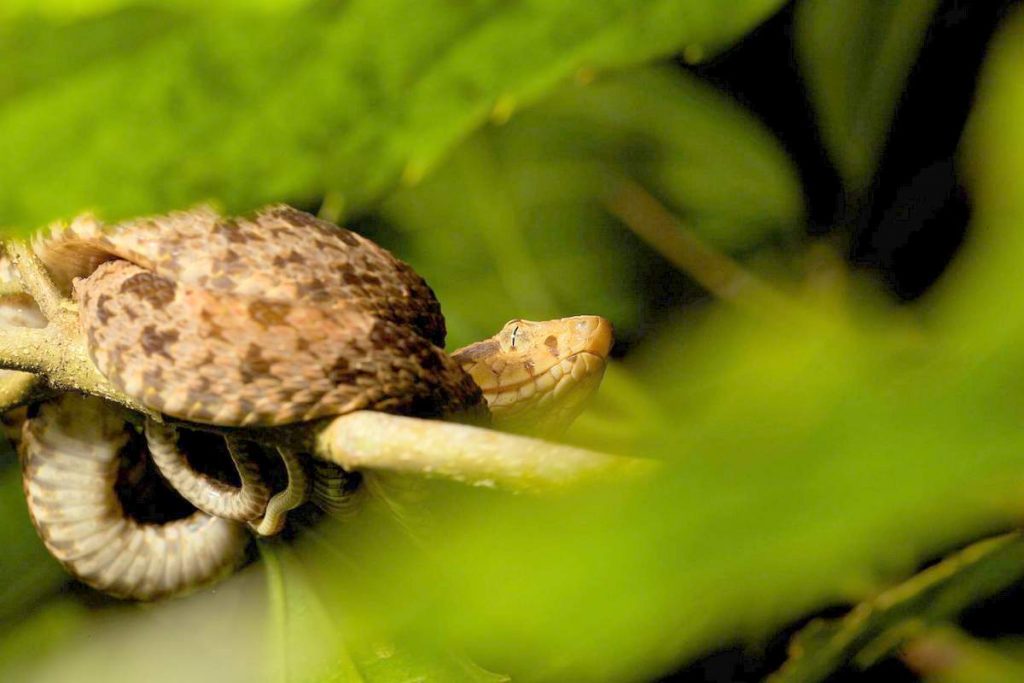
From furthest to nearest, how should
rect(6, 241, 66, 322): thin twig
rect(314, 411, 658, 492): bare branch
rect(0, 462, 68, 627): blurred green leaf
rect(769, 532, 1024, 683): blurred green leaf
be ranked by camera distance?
1. rect(0, 462, 68, 627): blurred green leaf
2. rect(6, 241, 66, 322): thin twig
3. rect(314, 411, 658, 492): bare branch
4. rect(769, 532, 1024, 683): blurred green leaf

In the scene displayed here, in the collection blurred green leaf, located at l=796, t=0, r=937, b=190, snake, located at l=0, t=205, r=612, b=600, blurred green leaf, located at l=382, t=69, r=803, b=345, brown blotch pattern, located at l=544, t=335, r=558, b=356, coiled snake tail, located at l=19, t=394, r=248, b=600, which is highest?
blurred green leaf, located at l=382, t=69, r=803, b=345

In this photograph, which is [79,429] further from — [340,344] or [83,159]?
[83,159]

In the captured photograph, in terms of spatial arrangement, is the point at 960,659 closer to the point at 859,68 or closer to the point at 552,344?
the point at 552,344

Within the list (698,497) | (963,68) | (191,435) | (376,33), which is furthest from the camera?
(963,68)

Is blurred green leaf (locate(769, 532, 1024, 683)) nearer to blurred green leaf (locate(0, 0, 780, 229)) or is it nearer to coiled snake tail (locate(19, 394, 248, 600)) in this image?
blurred green leaf (locate(0, 0, 780, 229))

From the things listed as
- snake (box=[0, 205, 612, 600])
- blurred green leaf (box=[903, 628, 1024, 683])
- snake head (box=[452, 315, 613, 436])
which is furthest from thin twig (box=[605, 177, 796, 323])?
blurred green leaf (box=[903, 628, 1024, 683])

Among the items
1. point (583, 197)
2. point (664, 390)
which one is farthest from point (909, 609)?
point (583, 197)

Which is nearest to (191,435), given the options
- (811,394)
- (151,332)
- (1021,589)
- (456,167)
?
(151,332)

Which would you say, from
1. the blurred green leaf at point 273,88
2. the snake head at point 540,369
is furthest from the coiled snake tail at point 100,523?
the blurred green leaf at point 273,88
